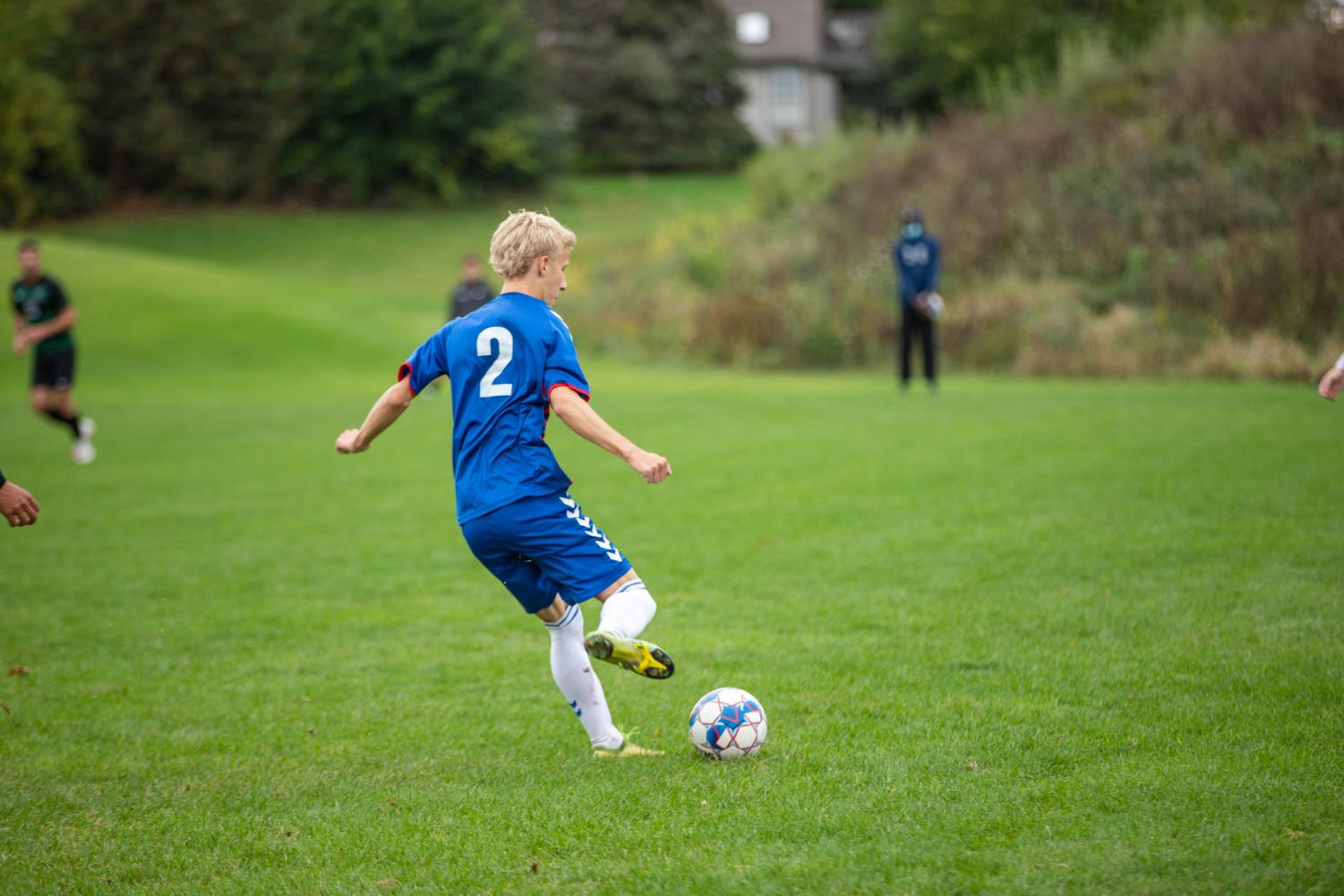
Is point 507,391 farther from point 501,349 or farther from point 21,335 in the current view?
point 21,335

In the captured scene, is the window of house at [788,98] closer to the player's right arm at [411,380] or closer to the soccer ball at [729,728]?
the player's right arm at [411,380]

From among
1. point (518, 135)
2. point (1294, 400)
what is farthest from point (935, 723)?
point (518, 135)

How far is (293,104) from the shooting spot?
46.5m

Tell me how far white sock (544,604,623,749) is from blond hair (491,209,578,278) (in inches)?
54.2

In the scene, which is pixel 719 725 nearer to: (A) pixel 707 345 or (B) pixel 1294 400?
(B) pixel 1294 400

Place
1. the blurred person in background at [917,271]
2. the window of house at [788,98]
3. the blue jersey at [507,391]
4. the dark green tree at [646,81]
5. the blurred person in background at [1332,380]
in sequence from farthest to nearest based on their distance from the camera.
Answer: the window of house at [788,98], the dark green tree at [646,81], the blurred person in background at [917,271], the blurred person in background at [1332,380], the blue jersey at [507,391]

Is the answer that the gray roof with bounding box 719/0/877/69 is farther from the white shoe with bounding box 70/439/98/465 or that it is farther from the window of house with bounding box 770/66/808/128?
the white shoe with bounding box 70/439/98/465

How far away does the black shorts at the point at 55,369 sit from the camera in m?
15.0

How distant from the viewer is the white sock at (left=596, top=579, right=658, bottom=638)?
4574mm

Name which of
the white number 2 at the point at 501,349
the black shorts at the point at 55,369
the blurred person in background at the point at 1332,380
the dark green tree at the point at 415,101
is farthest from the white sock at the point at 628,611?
the dark green tree at the point at 415,101

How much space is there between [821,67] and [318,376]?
4697cm

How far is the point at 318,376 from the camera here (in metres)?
25.4

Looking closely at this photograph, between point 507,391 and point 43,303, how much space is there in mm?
12444

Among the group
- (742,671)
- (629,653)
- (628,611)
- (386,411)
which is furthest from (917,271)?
(629,653)
